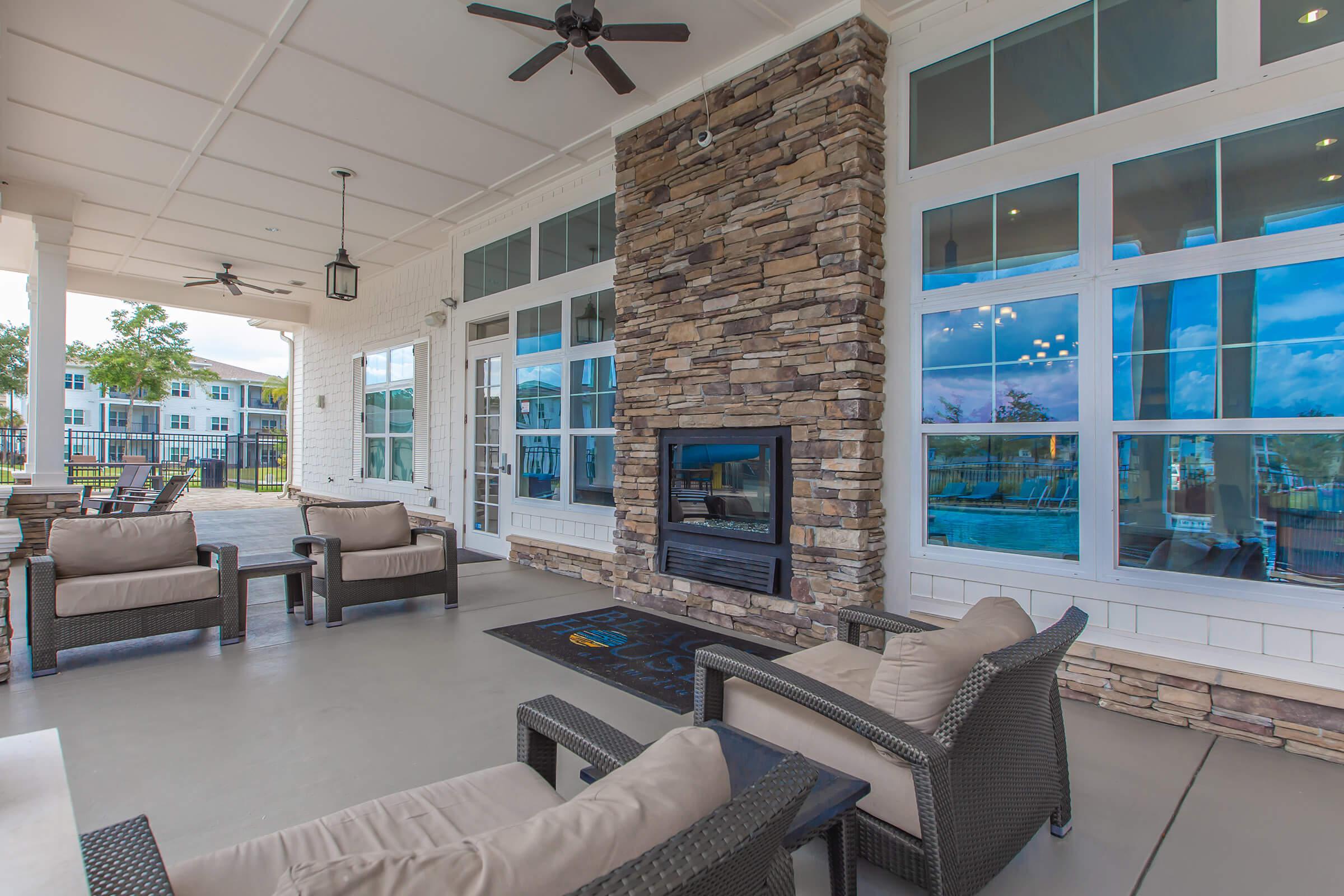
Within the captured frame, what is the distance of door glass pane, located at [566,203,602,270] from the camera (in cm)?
599

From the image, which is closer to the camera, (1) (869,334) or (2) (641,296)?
(1) (869,334)

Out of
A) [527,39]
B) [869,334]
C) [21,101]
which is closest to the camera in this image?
[869,334]

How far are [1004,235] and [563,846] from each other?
3.73 m

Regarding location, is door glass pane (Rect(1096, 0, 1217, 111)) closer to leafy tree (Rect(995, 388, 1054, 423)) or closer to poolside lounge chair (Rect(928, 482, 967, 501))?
leafy tree (Rect(995, 388, 1054, 423))

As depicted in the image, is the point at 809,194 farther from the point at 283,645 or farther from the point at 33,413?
the point at 33,413

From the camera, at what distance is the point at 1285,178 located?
2830mm

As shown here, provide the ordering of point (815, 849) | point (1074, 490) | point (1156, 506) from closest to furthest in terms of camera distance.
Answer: point (815, 849), point (1156, 506), point (1074, 490)

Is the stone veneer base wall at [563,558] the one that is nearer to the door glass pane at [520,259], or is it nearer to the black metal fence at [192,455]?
the door glass pane at [520,259]

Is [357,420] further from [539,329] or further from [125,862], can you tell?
[125,862]

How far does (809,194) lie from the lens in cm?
399

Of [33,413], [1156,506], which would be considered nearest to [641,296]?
[1156,506]

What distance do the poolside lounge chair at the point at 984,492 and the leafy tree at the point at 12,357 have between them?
20.7m

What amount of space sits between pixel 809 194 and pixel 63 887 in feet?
13.4

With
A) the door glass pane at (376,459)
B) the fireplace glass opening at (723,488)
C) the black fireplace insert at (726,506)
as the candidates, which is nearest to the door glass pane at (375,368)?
the door glass pane at (376,459)
